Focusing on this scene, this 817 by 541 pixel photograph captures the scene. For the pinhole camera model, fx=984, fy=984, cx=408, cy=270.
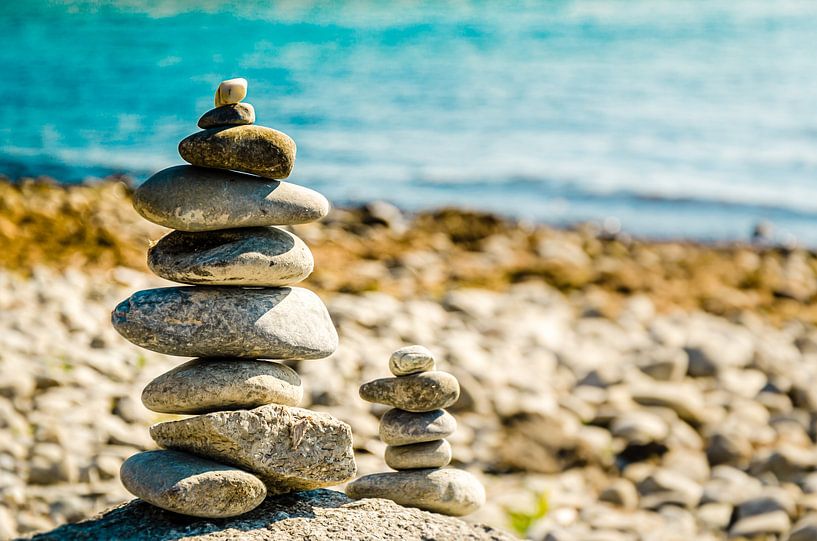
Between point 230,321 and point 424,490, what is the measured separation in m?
0.98

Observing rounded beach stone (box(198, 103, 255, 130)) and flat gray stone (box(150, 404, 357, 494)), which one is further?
rounded beach stone (box(198, 103, 255, 130))

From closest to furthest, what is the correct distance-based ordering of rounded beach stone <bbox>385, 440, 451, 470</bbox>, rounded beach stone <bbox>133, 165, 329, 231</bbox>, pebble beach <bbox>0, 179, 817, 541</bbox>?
rounded beach stone <bbox>133, 165, 329, 231</bbox>
rounded beach stone <bbox>385, 440, 451, 470</bbox>
pebble beach <bbox>0, 179, 817, 541</bbox>

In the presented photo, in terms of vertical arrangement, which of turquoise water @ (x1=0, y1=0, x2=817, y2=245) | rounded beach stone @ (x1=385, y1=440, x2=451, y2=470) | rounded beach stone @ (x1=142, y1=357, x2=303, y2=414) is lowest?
rounded beach stone @ (x1=385, y1=440, x2=451, y2=470)

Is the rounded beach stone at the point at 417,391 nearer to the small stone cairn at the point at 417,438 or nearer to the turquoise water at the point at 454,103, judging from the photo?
the small stone cairn at the point at 417,438

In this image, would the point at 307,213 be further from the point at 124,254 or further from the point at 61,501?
the point at 124,254

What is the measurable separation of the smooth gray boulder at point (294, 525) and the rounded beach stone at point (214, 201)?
38.5 inches

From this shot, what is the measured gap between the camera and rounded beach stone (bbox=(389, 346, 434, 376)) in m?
3.56

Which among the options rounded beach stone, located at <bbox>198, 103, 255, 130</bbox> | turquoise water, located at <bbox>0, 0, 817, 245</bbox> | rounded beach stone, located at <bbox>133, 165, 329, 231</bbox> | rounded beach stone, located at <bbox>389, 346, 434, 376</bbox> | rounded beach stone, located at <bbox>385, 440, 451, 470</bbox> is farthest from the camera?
turquoise water, located at <bbox>0, 0, 817, 245</bbox>

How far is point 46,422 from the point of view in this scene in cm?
563

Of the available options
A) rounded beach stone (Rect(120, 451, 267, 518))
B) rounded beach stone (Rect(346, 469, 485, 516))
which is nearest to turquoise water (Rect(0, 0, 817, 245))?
rounded beach stone (Rect(346, 469, 485, 516))

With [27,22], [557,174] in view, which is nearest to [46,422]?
[557,174]

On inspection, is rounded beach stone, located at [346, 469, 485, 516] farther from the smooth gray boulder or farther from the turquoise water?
the turquoise water

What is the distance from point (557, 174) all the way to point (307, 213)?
12.4 meters

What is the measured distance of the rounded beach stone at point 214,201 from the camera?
3223 mm
